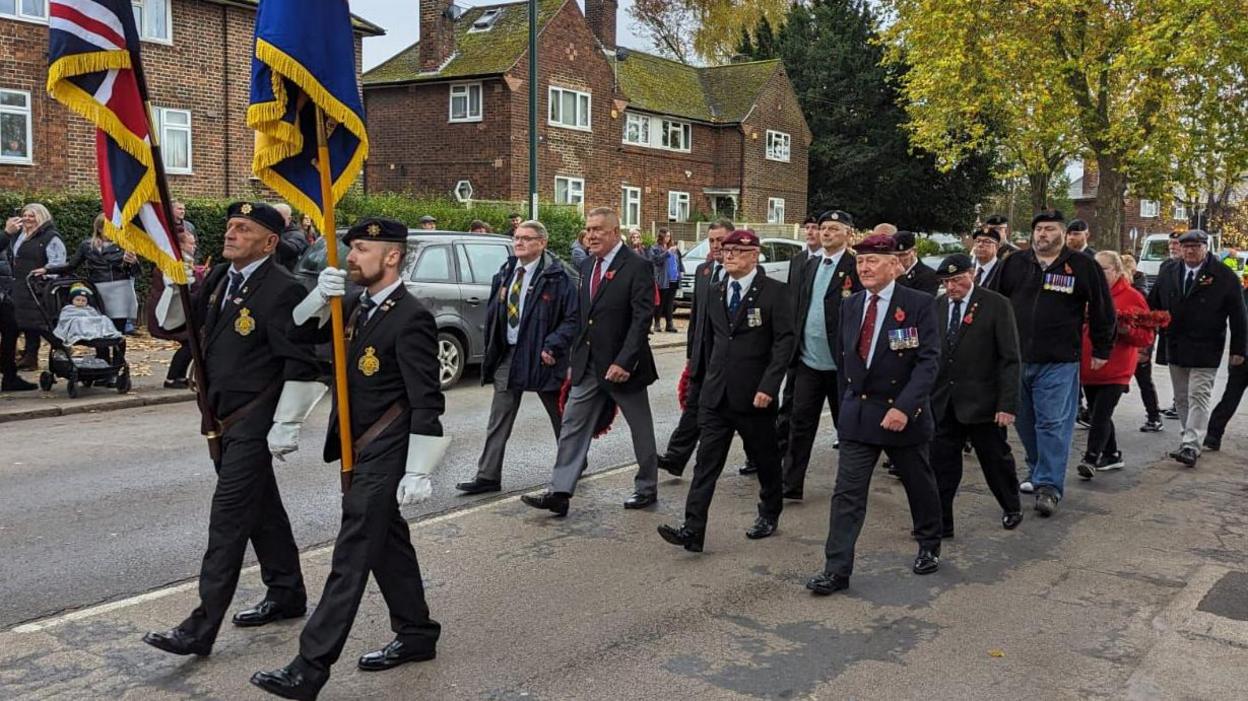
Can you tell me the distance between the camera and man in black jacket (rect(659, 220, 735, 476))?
23.9ft

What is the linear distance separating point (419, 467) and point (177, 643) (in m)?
1.27

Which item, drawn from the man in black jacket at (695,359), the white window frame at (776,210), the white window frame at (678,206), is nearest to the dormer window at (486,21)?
the white window frame at (678,206)

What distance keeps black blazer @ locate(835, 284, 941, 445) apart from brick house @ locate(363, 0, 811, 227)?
30.1 meters

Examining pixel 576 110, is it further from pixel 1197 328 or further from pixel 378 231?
pixel 378 231

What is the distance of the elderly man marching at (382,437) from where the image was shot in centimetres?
440

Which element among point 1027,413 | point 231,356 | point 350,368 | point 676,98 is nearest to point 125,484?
point 231,356

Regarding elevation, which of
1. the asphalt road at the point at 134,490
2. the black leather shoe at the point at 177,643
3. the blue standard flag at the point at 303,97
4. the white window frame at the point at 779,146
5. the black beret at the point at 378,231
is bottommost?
the asphalt road at the point at 134,490

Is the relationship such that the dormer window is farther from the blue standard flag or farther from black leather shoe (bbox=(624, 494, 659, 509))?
the blue standard flag

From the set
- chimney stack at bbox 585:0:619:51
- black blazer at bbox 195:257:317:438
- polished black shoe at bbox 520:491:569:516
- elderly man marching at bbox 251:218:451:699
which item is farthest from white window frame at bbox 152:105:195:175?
elderly man marching at bbox 251:218:451:699

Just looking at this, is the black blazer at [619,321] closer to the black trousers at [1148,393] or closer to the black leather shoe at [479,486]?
the black leather shoe at [479,486]

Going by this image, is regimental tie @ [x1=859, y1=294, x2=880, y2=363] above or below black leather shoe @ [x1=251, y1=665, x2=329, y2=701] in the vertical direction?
above

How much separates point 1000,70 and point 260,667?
95.1ft

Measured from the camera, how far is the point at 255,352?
4.86 meters

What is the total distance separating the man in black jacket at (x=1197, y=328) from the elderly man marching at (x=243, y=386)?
313 inches
